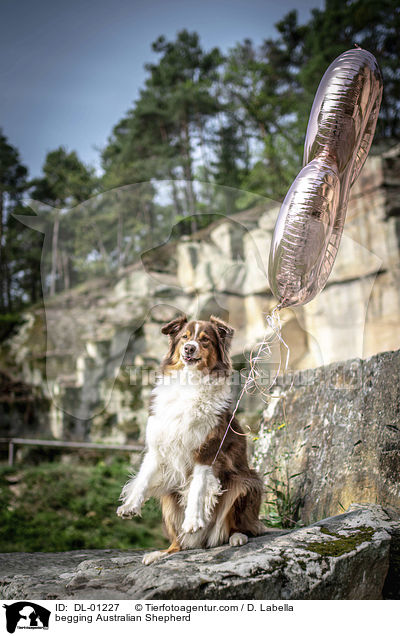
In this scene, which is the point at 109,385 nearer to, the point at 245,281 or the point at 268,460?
the point at 245,281

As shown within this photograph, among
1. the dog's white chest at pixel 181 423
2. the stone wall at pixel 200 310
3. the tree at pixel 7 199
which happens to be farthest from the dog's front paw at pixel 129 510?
the tree at pixel 7 199

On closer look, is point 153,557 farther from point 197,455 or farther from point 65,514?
point 65,514

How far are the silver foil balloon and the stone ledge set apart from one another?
111 cm

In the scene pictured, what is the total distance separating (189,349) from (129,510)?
750 mm

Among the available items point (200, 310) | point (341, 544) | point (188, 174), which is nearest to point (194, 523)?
point (341, 544)

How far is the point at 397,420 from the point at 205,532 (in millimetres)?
1145

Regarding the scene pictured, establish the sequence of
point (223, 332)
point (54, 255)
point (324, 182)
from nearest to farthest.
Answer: point (324, 182), point (223, 332), point (54, 255)

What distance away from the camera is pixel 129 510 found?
1.90m

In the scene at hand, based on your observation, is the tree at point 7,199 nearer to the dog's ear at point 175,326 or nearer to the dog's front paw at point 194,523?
the dog's ear at point 175,326

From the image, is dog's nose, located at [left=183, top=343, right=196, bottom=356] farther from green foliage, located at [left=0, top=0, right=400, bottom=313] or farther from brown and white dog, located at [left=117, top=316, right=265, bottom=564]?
green foliage, located at [left=0, top=0, right=400, bottom=313]

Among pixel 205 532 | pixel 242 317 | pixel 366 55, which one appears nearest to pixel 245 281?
pixel 242 317

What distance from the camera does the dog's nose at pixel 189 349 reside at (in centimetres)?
209
